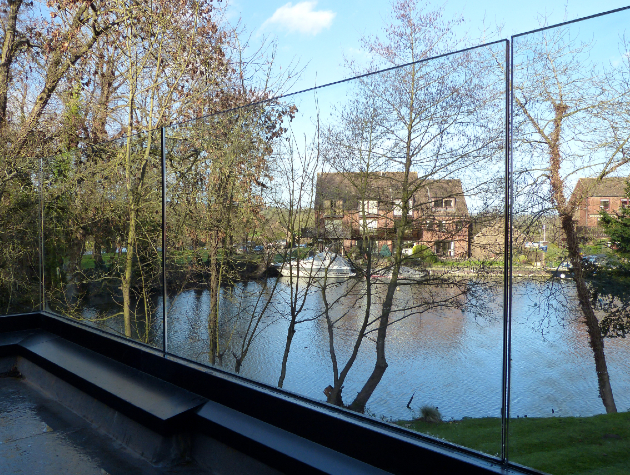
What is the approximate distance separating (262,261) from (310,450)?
0.81 meters

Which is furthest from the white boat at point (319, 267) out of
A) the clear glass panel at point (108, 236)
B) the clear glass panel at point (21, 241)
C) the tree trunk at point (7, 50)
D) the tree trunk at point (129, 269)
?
the tree trunk at point (7, 50)

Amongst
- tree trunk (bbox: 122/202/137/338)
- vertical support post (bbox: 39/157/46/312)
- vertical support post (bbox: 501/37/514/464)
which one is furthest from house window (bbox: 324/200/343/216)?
vertical support post (bbox: 39/157/46/312)

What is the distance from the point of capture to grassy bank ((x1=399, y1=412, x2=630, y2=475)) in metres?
1.15

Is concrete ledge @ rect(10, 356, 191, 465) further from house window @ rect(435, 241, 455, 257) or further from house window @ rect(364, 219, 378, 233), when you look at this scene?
house window @ rect(435, 241, 455, 257)

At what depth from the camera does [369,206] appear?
1743 mm

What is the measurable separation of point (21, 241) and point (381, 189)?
394cm

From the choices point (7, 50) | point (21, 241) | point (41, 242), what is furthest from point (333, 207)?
point (7, 50)

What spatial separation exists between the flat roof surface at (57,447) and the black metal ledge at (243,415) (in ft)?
0.59

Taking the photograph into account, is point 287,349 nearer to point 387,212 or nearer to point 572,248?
point 387,212

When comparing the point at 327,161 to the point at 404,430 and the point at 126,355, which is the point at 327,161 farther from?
the point at 126,355

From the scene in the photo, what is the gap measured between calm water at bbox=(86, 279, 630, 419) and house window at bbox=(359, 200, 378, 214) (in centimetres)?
27

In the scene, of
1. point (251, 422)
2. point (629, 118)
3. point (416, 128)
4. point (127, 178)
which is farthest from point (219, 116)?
point (629, 118)

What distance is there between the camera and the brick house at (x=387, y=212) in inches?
59.9

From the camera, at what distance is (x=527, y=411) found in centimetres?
131
